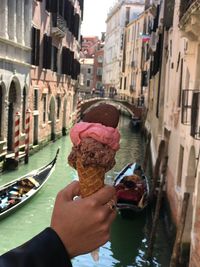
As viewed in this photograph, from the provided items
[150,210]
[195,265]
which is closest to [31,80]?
[150,210]

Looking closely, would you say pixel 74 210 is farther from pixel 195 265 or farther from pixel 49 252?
pixel 195 265

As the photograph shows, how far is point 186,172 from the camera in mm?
7117

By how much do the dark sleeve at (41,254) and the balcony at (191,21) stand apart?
16.8 ft

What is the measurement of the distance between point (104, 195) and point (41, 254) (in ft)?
0.73

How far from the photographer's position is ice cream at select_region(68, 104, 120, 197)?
1265 mm

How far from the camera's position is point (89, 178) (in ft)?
4.05

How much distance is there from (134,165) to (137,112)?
19.8 m

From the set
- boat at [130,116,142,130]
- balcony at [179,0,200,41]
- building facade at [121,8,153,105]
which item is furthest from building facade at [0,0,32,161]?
building facade at [121,8,153,105]

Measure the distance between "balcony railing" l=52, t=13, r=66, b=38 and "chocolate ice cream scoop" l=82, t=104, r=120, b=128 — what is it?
17.1m

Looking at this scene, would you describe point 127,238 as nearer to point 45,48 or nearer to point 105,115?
point 105,115

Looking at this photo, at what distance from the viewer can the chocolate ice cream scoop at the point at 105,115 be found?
131 cm

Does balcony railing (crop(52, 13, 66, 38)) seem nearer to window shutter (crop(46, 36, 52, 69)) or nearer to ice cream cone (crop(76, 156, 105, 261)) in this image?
window shutter (crop(46, 36, 52, 69))

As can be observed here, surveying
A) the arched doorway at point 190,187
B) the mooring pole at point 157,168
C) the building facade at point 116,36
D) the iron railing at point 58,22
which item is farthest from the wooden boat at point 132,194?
the building facade at point 116,36

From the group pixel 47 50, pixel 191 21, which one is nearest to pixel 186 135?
pixel 191 21
